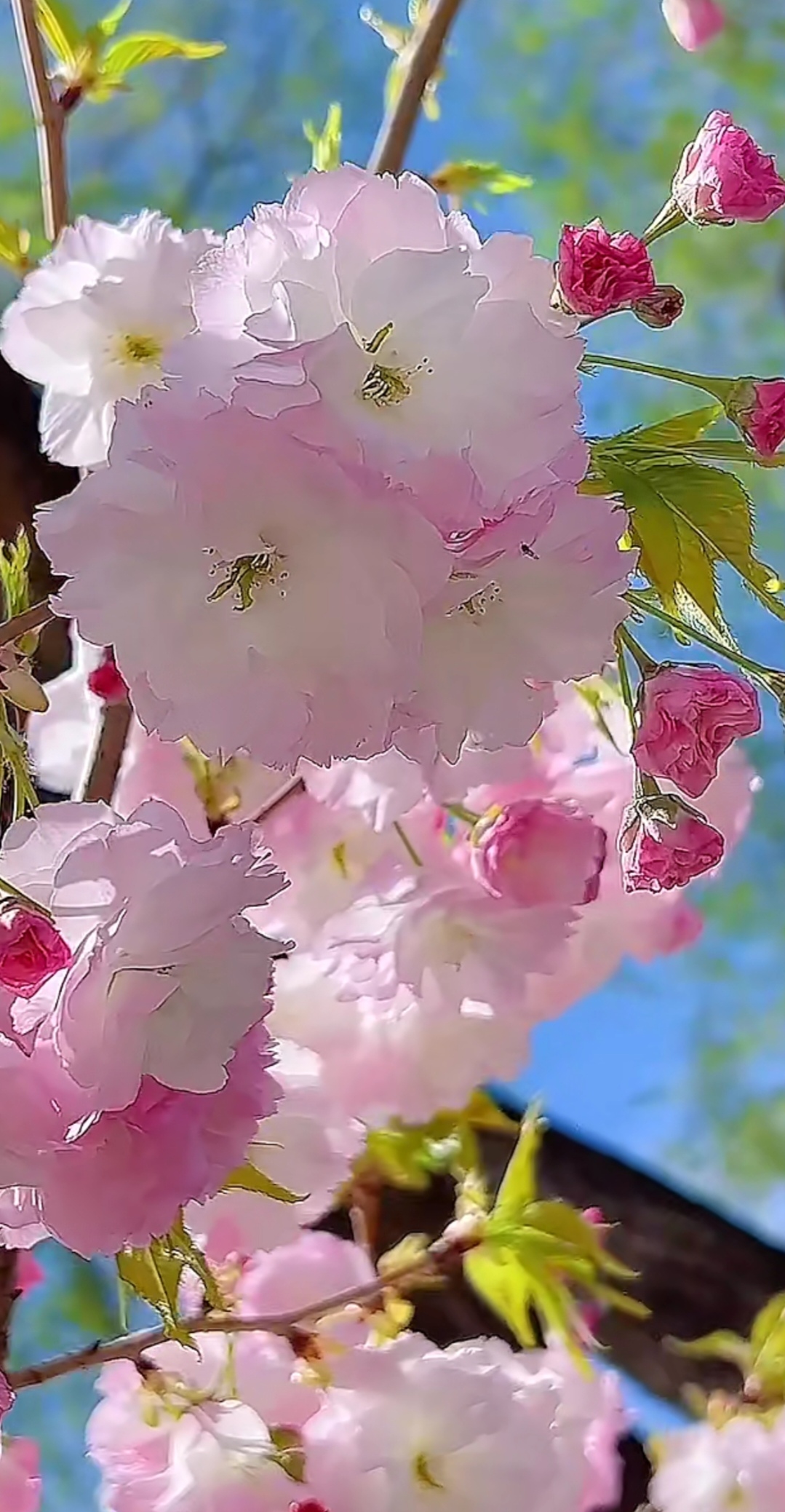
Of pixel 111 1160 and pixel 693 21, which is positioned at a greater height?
pixel 693 21

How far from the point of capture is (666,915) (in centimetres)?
71

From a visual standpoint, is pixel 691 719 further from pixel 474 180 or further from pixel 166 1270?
pixel 474 180

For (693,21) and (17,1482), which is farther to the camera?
(693,21)

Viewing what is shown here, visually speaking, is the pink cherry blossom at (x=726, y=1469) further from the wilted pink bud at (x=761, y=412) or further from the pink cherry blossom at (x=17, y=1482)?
the wilted pink bud at (x=761, y=412)

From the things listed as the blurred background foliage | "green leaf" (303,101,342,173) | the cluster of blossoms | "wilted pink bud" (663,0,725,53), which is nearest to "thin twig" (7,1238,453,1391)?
the cluster of blossoms

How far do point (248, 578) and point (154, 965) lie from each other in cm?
8

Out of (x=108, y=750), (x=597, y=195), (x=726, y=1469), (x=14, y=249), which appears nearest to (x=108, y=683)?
(x=108, y=750)

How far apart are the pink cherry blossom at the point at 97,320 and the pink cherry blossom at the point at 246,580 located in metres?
0.10

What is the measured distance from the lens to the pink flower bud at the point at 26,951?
35 cm

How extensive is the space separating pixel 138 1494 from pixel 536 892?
249 mm

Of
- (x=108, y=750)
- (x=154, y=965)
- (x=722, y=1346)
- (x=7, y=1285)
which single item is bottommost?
(x=722, y=1346)

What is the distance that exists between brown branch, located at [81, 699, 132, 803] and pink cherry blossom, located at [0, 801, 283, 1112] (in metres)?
0.21

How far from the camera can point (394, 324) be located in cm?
32

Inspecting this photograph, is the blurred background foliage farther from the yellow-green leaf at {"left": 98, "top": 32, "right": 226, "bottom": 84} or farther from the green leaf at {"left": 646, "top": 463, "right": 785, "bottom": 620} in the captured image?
the green leaf at {"left": 646, "top": 463, "right": 785, "bottom": 620}
